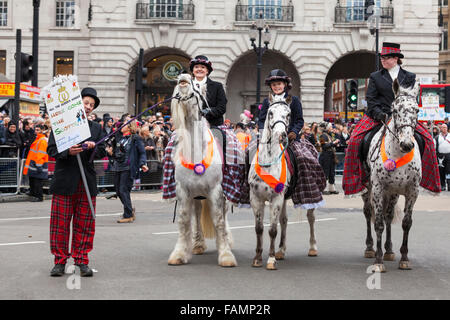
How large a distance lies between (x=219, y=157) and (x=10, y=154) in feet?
37.7

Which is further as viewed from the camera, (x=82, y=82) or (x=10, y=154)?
(x=82, y=82)

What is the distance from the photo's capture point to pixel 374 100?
9414 millimetres

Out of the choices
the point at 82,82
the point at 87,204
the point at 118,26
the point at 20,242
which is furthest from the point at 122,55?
the point at 87,204

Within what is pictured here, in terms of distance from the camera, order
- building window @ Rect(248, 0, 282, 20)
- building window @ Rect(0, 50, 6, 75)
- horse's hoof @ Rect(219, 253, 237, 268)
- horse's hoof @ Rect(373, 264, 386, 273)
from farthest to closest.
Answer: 1. building window @ Rect(0, 50, 6, 75)
2. building window @ Rect(248, 0, 282, 20)
3. horse's hoof @ Rect(219, 253, 237, 268)
4. horse's hoof @ Rect(373, 264, 386, 273)

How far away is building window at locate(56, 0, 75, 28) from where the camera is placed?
43.4 meters

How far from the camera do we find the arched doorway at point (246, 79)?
1666 inches

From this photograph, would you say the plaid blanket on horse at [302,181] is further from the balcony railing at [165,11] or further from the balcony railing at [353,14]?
the balcony railing at [353,14]

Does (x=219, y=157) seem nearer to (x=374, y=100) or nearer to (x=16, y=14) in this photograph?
(x=374, y=100)

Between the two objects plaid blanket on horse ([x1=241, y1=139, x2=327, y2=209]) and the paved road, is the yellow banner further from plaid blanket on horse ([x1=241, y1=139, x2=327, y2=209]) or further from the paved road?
plaid blanket on horse ([x1=241, y1=139, x2=327, y2=209])

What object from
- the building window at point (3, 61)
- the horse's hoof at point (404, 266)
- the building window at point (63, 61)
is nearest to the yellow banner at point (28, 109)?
the horse's hoof at point (404, 266)

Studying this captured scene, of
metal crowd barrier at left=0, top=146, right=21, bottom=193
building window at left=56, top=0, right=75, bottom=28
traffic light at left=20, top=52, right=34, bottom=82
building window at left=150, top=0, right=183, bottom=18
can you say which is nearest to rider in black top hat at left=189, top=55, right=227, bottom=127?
traffic light at left=20, top=52, right=34, bottom=82

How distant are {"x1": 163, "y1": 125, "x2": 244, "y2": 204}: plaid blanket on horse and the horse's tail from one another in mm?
661

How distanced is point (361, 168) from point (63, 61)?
3604cm

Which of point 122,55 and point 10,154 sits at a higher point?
point 122,55
